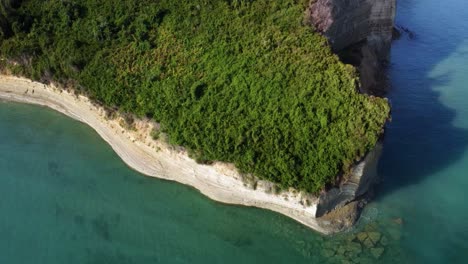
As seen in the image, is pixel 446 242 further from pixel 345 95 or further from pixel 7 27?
pixel 7 27

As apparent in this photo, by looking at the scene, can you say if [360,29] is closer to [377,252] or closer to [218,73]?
[218,73]

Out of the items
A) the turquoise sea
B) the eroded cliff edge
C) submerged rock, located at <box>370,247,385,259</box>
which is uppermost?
the eroded cliff edge

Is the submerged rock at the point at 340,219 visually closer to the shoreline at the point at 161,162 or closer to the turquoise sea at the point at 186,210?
the shoreline at the point at 161,162

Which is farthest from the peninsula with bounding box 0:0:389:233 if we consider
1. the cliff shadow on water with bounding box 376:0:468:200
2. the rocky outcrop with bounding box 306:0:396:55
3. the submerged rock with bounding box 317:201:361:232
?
the cliff shadow on water with bounding box 376:0:468:200

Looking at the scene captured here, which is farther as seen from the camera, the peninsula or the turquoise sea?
the peninsula

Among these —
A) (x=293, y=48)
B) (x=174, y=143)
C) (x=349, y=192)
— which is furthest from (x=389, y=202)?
(x=174, y=143)

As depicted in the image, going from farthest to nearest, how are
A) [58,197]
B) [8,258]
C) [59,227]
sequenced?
[58,197]
[59,227]
[8,258]

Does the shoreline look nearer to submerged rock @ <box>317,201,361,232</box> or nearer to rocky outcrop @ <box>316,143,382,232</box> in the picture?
submerged rock @ <box>317,201,361,232</box>

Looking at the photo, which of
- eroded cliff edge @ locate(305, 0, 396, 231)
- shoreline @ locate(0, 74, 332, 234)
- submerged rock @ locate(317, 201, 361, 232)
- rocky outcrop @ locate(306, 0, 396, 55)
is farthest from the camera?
rocky outcrop @ locate(306, 0, 396, 55)
